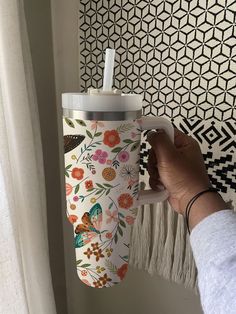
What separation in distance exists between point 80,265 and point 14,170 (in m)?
0.25

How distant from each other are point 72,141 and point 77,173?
0.17 feet

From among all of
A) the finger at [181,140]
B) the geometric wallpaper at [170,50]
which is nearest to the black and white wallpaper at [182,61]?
the geometric wallpaper at [170,50]

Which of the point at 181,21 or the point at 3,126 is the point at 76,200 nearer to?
the point at 3,126

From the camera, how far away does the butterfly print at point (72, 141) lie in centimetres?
49

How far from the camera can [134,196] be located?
536 mm

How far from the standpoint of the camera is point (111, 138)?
1.57 ft

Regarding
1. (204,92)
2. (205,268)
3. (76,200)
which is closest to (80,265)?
(76,200)

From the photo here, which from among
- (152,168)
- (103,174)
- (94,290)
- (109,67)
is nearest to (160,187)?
(152,168)

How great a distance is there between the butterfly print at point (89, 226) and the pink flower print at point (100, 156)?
Result: 8 cm

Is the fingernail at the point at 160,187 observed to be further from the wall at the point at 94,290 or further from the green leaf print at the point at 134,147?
the wall at the point at 94,290

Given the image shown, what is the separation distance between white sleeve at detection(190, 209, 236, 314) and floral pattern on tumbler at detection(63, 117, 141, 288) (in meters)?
0.13

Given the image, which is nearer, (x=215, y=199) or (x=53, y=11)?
(x=215, y=199)

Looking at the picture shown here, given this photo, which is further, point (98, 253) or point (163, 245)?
point (163, 245)

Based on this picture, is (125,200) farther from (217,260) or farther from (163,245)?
(163,245)
